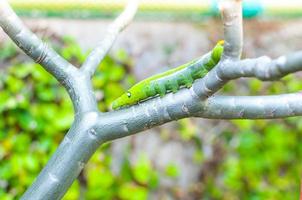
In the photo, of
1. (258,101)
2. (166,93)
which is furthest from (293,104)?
(166,93)

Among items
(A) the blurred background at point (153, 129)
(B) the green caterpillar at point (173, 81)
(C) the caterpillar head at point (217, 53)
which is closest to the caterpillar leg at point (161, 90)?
(B) the green caterpillar at point (173, 81)

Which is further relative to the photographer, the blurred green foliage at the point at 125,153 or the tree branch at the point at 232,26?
the blurred green foliage at the point at 125,153

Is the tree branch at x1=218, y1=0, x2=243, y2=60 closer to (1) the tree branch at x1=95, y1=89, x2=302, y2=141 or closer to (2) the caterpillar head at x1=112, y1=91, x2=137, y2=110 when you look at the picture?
(1) the tree branch at x1=95, y1=89, x2=302, y2=141

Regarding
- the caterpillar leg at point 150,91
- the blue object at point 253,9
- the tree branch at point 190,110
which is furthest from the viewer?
the blue object at point 253,9

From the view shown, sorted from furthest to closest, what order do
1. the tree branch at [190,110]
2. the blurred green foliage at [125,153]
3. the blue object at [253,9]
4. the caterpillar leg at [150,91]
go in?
the blue object at [253,9]
the blurred green foliage at [125,153]
the caterpillar leg at [150,91]
the tree branch at [190,110]

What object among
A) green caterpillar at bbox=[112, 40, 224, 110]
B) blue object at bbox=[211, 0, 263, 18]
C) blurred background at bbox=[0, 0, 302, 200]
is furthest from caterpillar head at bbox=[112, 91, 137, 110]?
blue object at bbox=[211, 0, 263, 18]

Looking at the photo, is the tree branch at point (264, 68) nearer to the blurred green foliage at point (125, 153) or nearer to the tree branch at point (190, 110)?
the tree branch at point (190, 110)

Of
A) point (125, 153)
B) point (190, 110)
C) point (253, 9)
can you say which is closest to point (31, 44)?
point (190, 110)

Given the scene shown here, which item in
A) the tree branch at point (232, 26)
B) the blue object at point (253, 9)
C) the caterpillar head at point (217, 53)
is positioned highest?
the blue object at point (253, 9)
